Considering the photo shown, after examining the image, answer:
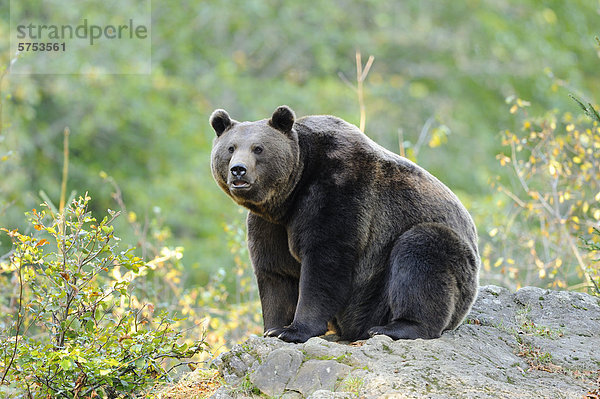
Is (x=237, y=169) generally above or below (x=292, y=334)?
above

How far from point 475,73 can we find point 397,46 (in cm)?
253

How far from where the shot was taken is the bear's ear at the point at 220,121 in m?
6.33

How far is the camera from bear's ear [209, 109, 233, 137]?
20.8ft

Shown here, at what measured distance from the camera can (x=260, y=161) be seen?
608 cm

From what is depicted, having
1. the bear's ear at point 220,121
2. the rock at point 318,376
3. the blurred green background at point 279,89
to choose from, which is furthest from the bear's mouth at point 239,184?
the blurred green background at point 279,89

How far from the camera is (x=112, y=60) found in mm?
18562

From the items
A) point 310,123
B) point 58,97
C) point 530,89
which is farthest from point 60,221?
point 530,89

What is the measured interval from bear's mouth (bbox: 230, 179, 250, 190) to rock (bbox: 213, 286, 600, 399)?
117cm

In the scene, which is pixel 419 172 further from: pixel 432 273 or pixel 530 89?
pixel 530 89

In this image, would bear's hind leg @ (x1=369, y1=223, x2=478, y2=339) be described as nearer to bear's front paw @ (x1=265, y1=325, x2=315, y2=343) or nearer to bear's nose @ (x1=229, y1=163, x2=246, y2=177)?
bear's front paw @ (x1=265, y1=325, x2=315, y2=343)

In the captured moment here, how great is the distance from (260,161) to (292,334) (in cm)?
133

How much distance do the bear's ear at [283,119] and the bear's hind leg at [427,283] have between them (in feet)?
3.95

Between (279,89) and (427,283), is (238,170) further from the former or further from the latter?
(279,89)

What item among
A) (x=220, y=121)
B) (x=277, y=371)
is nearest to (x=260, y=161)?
(x=220, y=121)
